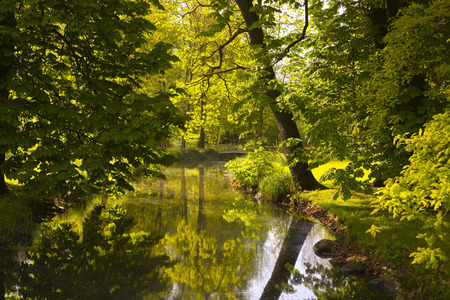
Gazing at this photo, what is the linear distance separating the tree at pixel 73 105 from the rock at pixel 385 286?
5271 mm

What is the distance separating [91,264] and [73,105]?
3.66 m

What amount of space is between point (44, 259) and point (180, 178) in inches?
600

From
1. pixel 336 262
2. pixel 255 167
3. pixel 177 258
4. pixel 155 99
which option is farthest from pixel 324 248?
pixel 255 167

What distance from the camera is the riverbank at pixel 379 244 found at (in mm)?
5695

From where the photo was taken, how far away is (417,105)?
831 cm

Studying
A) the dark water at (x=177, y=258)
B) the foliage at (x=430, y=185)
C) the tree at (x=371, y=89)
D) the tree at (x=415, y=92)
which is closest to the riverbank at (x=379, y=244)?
the tree at (x=415, y=92)

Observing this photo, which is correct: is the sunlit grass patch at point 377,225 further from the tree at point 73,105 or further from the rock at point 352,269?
the tree at point 73,105

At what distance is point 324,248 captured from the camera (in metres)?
8.66

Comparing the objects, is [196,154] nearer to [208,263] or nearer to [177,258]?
[177,258]

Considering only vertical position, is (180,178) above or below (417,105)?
below

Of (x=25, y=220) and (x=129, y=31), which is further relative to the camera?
(x=25, y=220)

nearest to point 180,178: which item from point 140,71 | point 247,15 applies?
point 247,15

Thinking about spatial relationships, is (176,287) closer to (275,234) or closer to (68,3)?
(275,234)

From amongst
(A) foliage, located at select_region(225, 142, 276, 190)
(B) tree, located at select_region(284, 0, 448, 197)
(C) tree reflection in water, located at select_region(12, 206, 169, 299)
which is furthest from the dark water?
(A) foliage, located at select_region(225, 142, 276, 190)
